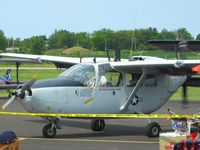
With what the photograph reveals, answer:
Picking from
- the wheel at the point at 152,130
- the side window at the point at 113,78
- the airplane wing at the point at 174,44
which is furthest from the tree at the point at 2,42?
the wheel at the point at 152,130

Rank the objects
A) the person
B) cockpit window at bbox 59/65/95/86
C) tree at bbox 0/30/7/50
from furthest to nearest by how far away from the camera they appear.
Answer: tree at bbox 0/30/7/50, the person, cockpit window at bbox 59/65/95/86

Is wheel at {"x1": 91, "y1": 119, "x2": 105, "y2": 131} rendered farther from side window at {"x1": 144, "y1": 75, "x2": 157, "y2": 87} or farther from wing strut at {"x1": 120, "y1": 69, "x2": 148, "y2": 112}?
side window at {"x1": 144, "y1": 75, "x2": 157, "y2": 87}

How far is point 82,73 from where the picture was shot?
1369 cm

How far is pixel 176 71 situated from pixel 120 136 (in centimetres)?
248

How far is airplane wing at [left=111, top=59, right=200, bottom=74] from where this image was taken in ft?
44.7

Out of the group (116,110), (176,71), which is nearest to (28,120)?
(116,110)

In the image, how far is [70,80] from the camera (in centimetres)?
1334

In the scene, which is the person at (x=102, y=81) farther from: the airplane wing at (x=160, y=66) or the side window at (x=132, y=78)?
the side window at (x=132, y=78)

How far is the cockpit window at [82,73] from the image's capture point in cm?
1355

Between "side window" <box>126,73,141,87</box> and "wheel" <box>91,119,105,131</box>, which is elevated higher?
"side window" <box>126,73,141,87</box>

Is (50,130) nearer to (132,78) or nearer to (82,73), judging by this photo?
(82,73)

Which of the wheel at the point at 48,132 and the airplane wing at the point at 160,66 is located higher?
the airplane wing at the point at 160,66

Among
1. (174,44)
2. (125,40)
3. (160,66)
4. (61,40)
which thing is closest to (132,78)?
(160,66)

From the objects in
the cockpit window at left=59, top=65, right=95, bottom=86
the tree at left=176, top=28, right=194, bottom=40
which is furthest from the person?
the tree at left=176, top=28, right=194, bottom=40
